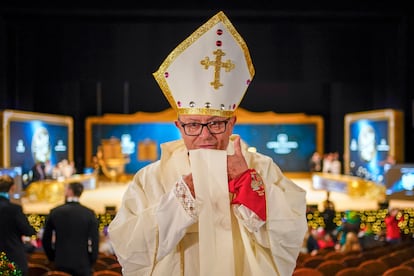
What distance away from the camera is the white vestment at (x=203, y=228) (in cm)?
232

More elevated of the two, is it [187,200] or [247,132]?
[247,132]

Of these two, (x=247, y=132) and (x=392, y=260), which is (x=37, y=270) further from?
(x=247, y=132)

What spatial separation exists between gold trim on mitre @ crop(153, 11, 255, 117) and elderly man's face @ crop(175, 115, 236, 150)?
0.02 meters

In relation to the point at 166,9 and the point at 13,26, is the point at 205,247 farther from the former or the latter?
the point at 13,26

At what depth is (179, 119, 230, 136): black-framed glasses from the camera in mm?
2426

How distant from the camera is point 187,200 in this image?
7.51ft

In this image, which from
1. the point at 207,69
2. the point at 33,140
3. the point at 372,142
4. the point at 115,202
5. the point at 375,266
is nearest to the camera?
the point at 207,69

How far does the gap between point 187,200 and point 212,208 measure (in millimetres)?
95

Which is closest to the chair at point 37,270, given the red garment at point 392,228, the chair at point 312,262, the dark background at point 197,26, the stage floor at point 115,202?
the chair at point 312,262

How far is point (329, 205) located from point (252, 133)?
9.95 m

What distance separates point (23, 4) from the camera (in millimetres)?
11875

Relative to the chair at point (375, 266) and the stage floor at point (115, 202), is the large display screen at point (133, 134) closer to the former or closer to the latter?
the stage floor at point (115, 202)

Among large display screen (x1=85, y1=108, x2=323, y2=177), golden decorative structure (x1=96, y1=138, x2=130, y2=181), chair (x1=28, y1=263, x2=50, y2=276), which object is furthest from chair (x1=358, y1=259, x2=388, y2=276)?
large display screen (x1=85, y1=108, x2=323, y2=177)

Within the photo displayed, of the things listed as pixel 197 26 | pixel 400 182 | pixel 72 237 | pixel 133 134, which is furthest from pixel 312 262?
pixel 133 134
